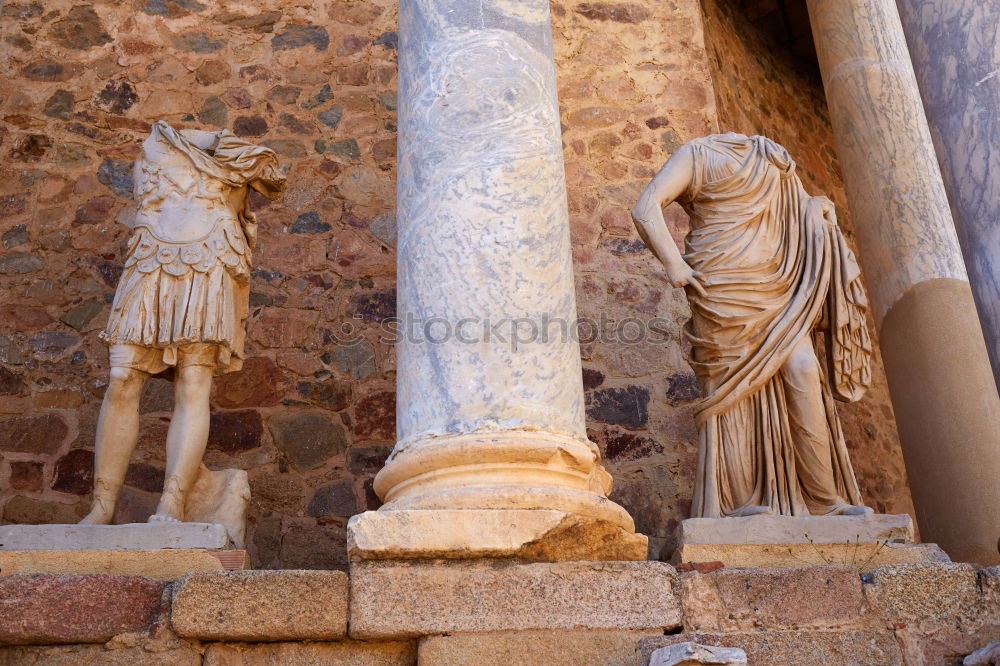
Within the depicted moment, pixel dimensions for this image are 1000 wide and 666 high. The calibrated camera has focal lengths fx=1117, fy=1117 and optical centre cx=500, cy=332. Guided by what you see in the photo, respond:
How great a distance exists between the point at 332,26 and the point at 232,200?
→ 127 inches

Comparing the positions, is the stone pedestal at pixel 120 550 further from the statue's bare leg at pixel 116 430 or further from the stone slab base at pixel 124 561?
the statue's bare leg at pixel 116 430

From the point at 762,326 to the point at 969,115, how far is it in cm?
165

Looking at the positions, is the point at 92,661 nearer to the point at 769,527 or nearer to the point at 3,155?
the point at 769,527

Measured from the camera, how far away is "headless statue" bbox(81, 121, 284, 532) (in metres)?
4.39

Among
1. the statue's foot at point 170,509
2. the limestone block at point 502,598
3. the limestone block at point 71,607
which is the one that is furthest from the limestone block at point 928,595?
the statue's foot at point 170,509

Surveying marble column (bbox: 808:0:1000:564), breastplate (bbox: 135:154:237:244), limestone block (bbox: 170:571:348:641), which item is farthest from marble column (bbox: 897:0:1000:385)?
breastplate (bbox: 135:154:237:244)

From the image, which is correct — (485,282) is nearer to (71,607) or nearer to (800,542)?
(800,542)

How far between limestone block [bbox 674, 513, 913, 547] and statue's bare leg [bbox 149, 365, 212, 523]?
6.20 feet

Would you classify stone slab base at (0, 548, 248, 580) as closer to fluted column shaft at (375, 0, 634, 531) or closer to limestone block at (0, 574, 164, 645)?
limestone block at (0, 574, 164, 645)

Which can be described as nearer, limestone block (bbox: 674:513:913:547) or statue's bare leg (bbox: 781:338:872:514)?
limestone block (bbox: 674:513:913:547)

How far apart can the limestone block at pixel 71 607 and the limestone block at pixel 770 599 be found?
5.26 ft

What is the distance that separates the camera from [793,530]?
13.3ft

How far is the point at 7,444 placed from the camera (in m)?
6.16

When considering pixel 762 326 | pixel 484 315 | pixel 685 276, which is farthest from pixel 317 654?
pixel 762 326
